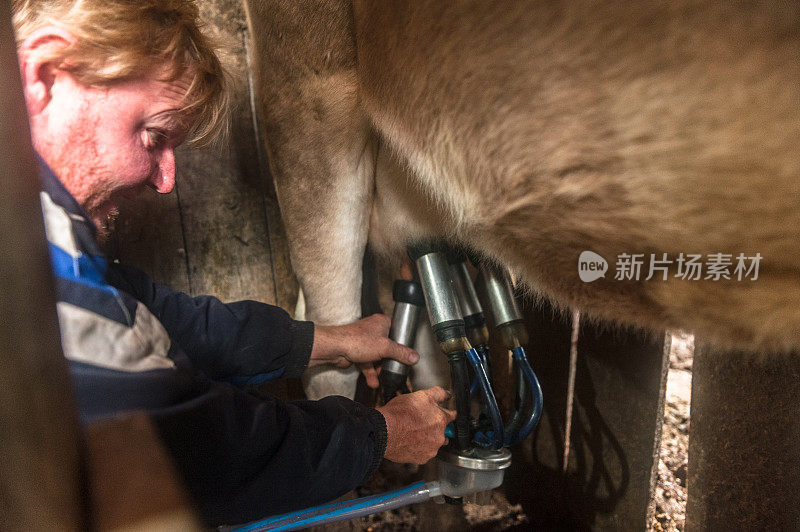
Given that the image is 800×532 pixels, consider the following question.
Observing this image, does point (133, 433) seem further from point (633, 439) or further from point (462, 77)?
point (633, 439)

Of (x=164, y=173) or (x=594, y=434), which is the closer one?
(x=164, y=173)

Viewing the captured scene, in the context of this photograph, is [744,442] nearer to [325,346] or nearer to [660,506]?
[660,506]

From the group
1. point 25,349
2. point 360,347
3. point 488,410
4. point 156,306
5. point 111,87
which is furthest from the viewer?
point 360,347

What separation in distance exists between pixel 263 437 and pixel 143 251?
27cm

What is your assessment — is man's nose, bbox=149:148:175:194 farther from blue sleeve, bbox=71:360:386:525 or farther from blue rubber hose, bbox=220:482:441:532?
blue rubber hose, bbox=220:482:441:532

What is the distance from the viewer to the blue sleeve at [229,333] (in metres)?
0.54

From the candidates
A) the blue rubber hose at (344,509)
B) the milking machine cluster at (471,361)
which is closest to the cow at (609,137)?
the milking machine cluster at (471,361)

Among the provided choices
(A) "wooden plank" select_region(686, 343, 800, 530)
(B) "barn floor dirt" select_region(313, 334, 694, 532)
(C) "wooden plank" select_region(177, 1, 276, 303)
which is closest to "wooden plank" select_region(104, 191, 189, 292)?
(C) "wooden plank" select_region(177, 1, 276, 303)

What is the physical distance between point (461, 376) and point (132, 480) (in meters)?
0.40

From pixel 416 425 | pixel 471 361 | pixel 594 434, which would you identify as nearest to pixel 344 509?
pixel 416 425

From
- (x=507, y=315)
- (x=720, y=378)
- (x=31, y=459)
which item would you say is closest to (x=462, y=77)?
(x=507, y=315)

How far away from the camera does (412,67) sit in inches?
21.9

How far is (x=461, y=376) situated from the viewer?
648mm

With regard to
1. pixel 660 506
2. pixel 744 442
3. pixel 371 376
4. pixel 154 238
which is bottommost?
pixel 660 506
